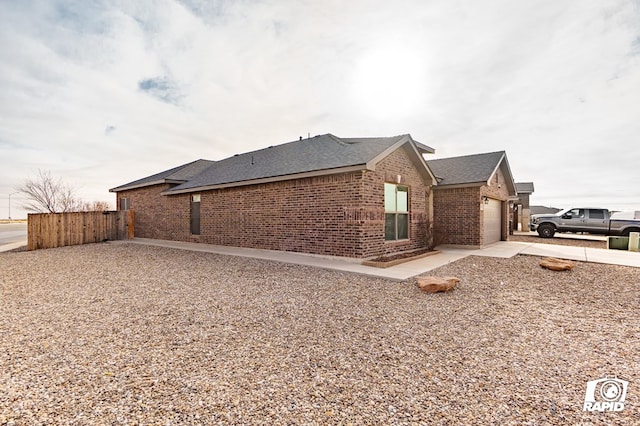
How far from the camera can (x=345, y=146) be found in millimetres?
10516

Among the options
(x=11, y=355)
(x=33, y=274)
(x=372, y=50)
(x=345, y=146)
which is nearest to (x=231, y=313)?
(x=11, y=355)

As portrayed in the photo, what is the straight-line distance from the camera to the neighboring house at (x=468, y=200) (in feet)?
39.8

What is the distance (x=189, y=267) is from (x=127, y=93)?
8331 millimetres

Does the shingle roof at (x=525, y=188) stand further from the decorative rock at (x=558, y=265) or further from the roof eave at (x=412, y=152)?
the decorative rock at (x=558, y=265)

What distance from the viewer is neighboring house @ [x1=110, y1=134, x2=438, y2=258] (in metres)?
8.52

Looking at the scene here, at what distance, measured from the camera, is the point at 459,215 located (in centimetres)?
1254

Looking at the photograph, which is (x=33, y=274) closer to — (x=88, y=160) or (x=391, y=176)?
(x=391, y=176)

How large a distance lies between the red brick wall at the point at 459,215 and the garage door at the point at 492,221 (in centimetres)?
83

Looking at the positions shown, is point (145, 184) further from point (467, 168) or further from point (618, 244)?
point (618, 244)

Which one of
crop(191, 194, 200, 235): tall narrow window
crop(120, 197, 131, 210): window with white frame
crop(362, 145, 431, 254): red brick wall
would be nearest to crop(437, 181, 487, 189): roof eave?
crop(362, 145, 431, 254): red brick wall

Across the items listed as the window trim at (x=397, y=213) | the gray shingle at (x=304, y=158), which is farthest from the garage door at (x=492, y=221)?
the gray shingle at (x=304, y=158)

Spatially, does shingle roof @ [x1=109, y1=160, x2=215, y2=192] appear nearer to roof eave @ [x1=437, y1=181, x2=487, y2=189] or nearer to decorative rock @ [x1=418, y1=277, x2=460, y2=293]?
roof eave @ [x1=437, y1=181, x2=487, y2=189]

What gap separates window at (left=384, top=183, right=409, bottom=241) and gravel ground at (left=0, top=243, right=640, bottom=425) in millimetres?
3656

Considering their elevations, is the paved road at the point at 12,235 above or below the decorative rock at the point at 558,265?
below
